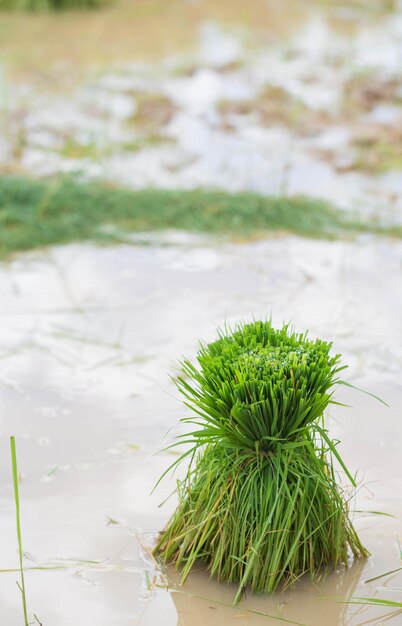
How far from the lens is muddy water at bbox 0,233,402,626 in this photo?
2416 mm

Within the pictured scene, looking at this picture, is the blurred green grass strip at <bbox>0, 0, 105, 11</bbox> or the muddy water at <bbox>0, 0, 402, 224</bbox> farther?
the blurred green grass strip at <bbox>0, 0, 105, 11</bbox>

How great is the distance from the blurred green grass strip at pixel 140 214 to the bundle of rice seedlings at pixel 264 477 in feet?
8.90

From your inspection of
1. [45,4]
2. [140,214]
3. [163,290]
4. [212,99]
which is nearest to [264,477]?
[163,290]

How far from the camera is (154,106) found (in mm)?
7500

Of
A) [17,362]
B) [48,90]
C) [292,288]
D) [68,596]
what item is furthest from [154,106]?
[68,596]

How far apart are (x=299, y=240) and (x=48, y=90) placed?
3616 mm

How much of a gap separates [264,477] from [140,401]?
3.90 ft

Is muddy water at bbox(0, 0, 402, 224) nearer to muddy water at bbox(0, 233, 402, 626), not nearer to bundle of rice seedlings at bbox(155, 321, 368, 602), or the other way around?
muddy water at bbox(0, 233, 402, 626)

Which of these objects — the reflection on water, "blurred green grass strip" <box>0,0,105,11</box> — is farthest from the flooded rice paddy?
"blurred green grass strip" <box>0,0,105,11</box>

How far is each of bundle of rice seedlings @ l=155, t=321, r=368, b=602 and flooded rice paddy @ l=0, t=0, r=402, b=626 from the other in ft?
0.31

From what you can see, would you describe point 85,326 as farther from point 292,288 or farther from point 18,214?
point 18,214

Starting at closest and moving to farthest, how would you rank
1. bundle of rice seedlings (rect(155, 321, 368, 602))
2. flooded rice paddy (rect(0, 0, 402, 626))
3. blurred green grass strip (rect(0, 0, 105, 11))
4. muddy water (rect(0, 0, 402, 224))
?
1. bundle of rice seedlings (rect(155, 321, 368, 602))
2. flooded rice paddy (rect(0, 0, 402, 626))
3. muddy water (rect(0, 0, 402, 224))
4. blurred green grass strip (rect(0, 0, 105, 11))

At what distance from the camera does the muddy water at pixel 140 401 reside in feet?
7.93

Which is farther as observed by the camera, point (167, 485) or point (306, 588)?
point (167, 485)
